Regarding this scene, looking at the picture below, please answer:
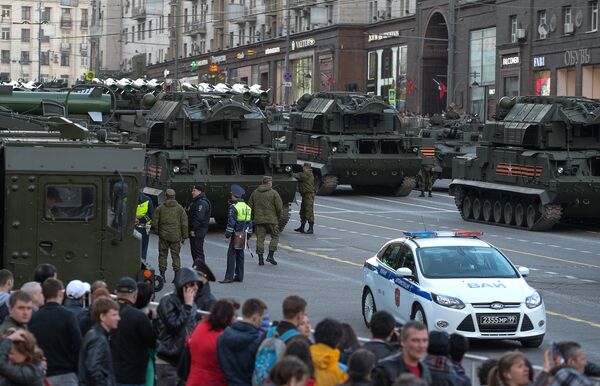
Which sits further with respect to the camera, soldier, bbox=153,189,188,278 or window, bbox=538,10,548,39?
window, bbox=538,10,548,39

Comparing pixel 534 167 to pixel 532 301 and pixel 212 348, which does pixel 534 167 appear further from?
pixel 212 348

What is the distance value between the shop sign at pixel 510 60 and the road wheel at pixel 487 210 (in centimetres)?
2428

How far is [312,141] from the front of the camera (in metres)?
44.1

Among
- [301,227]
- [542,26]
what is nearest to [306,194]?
[301,227]

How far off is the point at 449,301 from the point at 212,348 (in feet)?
22.4

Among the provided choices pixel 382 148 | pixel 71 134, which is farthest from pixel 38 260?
pixel 382 148

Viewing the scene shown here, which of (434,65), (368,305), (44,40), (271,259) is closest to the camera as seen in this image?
(368,305)

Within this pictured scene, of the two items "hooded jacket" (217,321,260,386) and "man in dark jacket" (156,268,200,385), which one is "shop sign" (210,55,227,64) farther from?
"hooded jacket" (217,321,260,386)

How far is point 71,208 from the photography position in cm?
1741

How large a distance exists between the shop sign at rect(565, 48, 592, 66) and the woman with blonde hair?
4744cm

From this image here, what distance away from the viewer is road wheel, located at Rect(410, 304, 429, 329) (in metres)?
16.9

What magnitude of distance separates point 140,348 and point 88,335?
2.87ft

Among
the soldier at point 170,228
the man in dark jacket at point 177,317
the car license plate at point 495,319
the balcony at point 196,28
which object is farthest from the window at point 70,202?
the balcony at point 196,28

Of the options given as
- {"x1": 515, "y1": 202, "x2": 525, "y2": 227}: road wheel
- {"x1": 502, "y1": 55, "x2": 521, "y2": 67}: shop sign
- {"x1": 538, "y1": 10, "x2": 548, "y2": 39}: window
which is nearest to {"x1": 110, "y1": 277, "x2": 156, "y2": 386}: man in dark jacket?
{"x1": 515, "y1": 202, "x2": 525, "y2": 227}: road wheel
